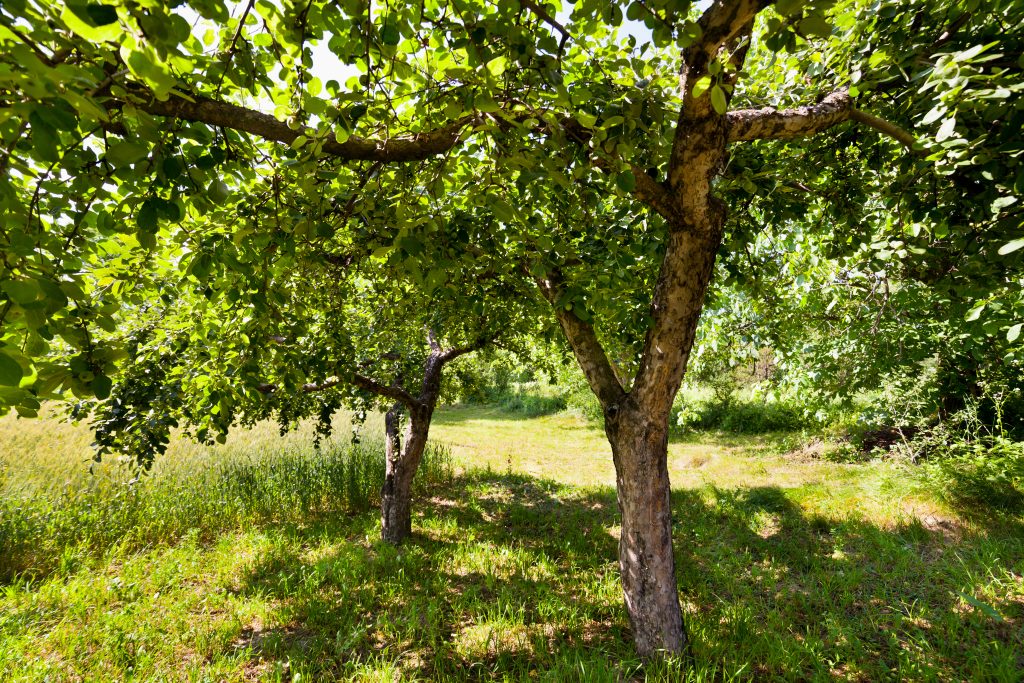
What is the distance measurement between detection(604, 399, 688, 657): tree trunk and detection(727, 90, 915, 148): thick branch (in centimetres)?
193

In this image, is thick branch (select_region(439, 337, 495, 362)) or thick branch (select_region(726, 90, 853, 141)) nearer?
thick branch (select_region(726, 90, 853, 141))

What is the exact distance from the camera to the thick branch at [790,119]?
7.89 feet

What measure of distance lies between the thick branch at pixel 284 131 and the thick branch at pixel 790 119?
1.50 meters

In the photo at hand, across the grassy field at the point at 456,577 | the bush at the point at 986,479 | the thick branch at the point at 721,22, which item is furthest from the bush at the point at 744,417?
the thick branch at the point at 721,22

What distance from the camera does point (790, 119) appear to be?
7.97 ft

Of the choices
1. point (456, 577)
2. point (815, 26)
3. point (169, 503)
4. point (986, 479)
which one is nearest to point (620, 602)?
point (456, 577)

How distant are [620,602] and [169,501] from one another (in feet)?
→ 22.2

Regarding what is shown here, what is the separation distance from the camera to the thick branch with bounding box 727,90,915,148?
7.89 feet

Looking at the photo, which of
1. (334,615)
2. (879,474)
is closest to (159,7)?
(334,615)

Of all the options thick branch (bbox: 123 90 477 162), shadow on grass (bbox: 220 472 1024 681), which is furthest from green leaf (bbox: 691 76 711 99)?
shadow on grass (bbox: 220 472 1024 681)

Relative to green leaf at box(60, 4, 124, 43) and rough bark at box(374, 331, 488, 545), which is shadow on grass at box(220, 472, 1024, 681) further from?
green leaf at box(60, 4, 124, 43)

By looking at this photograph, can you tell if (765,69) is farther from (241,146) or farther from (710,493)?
(710,493)

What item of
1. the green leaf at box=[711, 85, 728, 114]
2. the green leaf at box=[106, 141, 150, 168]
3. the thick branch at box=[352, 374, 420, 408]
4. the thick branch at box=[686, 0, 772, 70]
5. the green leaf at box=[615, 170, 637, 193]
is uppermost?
the thick branch at box=[686, 0, 772, 70]

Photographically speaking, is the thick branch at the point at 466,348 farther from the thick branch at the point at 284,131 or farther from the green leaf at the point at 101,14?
the green leaf at the point at 101,14
